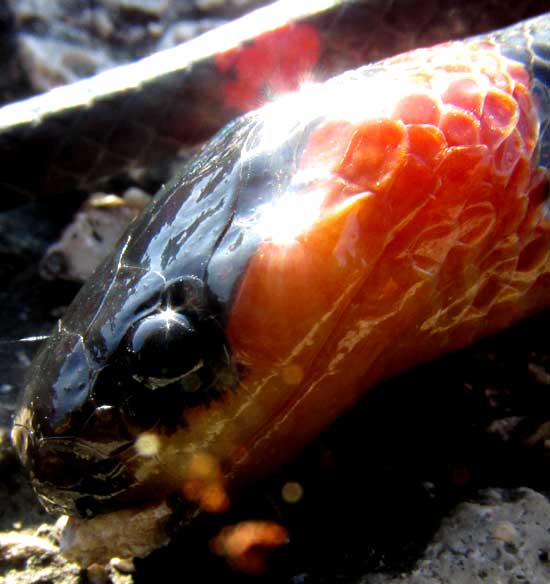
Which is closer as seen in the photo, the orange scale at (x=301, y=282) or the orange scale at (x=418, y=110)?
the orange scale at (x=301, y=282)

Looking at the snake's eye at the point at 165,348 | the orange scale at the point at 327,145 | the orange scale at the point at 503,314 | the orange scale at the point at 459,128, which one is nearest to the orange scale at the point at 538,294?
the orange scale at the point at 503,314

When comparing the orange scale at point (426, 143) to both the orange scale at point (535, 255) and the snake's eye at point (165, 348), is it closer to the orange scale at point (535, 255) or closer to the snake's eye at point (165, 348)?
the orange scale at point (535, 255)

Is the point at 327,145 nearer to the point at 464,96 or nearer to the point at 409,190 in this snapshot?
the point at 409,190

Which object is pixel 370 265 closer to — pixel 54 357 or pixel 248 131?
pixel 248 131

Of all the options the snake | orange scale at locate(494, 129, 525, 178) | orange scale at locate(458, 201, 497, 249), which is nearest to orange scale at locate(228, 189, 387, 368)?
the snake

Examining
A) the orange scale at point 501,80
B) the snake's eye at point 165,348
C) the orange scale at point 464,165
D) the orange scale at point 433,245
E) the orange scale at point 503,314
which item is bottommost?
the orange scale at point 503,314

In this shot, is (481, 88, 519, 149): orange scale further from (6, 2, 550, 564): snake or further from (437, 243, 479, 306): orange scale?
(437, 243, 479, 306): orange scale

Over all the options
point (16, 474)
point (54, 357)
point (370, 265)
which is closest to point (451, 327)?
point (370, 265)

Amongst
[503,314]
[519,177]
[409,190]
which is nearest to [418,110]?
[409,190]
